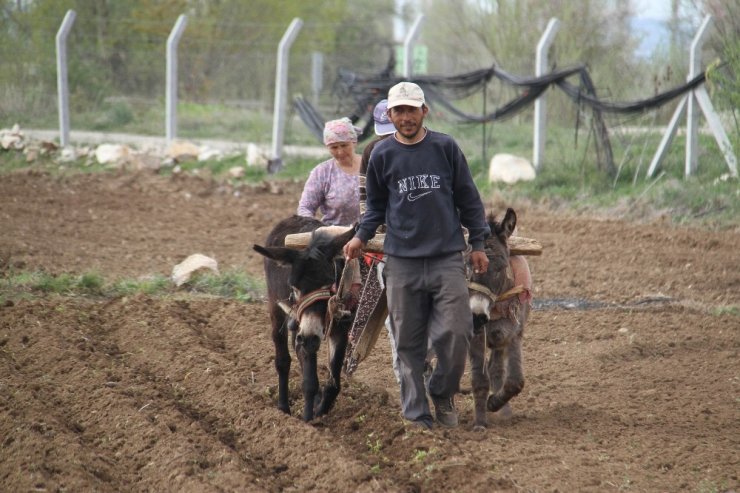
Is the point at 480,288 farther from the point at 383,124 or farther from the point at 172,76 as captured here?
the point at 172,76

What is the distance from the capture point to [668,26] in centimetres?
2106

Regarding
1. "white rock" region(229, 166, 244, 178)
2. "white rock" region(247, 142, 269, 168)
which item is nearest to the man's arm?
"white rock" region(229, 166, 244, 178)

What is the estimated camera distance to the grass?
10.4 m

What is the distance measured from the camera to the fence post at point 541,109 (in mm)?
16750

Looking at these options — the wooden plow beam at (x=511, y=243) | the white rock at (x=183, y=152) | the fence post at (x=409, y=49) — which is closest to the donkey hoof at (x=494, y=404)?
the wooden plow beam at (x=511, y=243)

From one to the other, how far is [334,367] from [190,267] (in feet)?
14.5

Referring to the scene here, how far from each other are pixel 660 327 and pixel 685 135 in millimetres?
7463

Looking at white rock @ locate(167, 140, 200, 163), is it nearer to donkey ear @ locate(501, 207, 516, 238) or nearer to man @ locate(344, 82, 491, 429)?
donkey ear @ locate(501, 207, 516, 238)

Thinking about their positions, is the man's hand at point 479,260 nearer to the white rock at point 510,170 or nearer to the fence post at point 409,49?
the white rock at point 510,170

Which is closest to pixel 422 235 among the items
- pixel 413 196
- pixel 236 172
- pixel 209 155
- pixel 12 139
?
pixel 413 196

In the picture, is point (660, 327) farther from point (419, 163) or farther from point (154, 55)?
point (154, 55)

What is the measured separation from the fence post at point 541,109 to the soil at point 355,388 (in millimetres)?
3465

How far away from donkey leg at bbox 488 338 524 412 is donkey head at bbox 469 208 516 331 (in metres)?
0.53

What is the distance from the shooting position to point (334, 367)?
705cm
